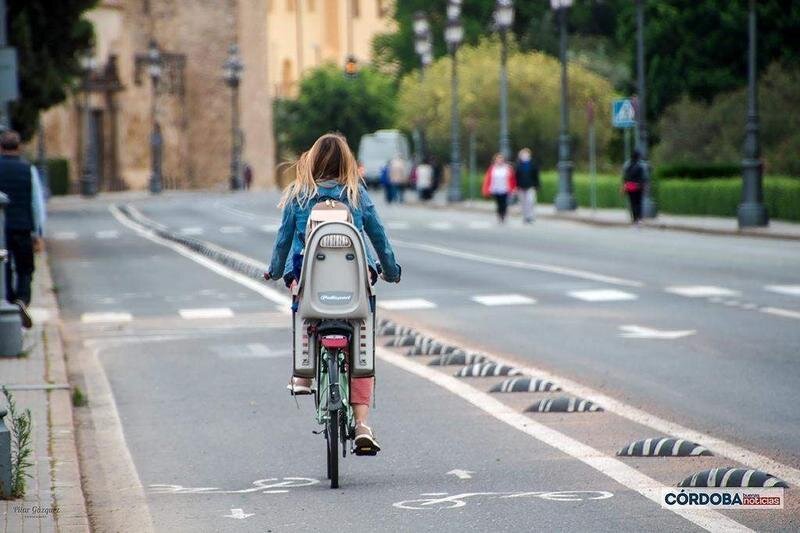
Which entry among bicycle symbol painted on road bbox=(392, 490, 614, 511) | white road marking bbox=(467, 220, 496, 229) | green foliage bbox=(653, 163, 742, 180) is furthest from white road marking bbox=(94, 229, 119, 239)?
bicycle symbol painted on road bbox=(392, 490, 614, 511)

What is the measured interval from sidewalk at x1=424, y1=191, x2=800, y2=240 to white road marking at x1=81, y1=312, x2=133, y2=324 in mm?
16667

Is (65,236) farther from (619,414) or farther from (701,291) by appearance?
(619,414)

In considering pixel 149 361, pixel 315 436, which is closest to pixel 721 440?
pixel 315 436

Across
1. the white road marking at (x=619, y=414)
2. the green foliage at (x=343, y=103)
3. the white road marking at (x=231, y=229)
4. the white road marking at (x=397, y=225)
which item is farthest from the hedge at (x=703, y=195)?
the green foliage at (x=343, y=103)

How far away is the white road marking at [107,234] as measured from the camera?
145 ft

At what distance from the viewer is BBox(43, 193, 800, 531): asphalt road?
8.46m

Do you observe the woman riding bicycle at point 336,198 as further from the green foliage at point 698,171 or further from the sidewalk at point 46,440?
the green foliage at point 698,171

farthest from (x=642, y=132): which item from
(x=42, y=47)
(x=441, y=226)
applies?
(x=42, y=47)

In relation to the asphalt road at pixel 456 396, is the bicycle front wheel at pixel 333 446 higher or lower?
higher

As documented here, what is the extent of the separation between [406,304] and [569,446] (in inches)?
456

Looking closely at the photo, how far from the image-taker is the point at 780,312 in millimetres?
18750

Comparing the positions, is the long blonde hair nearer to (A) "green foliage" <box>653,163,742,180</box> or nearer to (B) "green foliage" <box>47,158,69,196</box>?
(A) "green foliage" <box>653,163,742,180</box>

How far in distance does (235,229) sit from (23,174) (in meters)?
28.9

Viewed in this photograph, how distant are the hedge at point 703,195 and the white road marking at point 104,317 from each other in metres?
22.4
